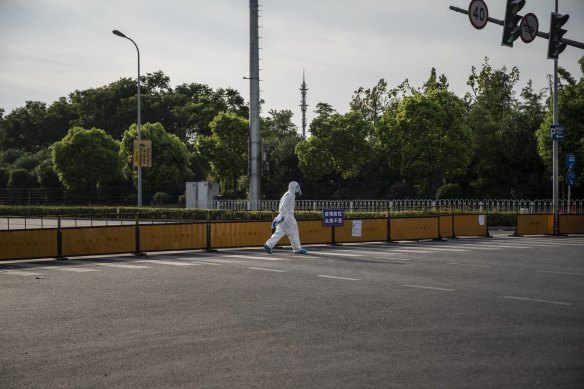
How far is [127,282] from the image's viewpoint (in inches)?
542

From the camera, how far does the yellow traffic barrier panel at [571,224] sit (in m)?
28.6

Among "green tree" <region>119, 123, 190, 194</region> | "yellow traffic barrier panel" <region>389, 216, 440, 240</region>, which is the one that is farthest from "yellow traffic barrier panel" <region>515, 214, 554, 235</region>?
"green tree" <region>119, 123, 190, 194</region>

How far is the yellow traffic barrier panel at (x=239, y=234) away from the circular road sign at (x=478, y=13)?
8.87 metres

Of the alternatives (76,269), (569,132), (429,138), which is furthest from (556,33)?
(429,138)

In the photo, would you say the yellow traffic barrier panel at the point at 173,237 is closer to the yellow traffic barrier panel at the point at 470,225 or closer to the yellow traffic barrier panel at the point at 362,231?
the yellow traffic barrier panel at the point at 362,231

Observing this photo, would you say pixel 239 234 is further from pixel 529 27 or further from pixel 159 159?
pixel 159 159

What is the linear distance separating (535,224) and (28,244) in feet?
62.4

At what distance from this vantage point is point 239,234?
2145 cm

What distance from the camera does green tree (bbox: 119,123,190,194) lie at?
199 ft

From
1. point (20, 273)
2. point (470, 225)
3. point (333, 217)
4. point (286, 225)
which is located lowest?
point (20, 273)

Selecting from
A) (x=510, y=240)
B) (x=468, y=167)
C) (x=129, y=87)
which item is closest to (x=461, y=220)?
(x=510, y=240)

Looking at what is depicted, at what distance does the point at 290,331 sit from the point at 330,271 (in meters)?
6.68

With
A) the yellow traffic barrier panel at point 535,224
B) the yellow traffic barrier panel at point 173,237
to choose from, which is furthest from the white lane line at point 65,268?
the yellow traffic barrier panel at point 535,224

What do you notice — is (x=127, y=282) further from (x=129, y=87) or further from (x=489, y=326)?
(x=129, y=87)
